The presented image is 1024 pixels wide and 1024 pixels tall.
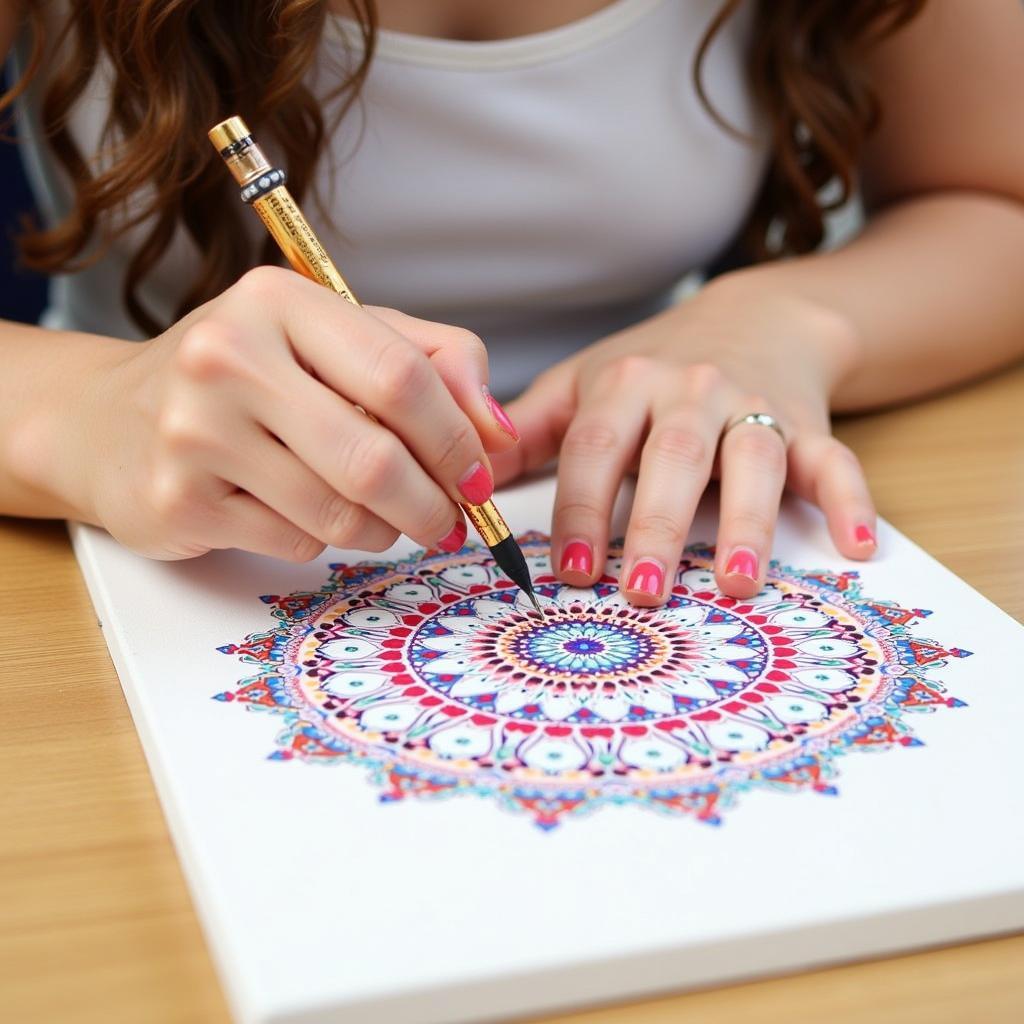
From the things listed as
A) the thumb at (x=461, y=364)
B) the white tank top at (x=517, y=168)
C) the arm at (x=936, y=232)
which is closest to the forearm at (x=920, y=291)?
the arm at (x=936, y=232)

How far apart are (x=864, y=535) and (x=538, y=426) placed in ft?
0.65

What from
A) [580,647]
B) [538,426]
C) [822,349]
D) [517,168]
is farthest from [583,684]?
[517,168]

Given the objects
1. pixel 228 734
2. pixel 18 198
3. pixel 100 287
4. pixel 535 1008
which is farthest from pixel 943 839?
pixel 18 198

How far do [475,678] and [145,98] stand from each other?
1.39 feet

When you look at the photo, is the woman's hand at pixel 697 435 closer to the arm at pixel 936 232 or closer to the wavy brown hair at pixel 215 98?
the arm at pixel 936 232

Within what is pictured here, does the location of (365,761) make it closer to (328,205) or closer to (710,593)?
(710,593)

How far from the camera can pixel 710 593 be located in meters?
0.54

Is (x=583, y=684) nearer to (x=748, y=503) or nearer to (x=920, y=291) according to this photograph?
(x=748, y=503)

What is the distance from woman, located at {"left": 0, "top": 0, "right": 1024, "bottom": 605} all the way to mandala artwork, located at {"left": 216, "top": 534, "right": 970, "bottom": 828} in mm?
28

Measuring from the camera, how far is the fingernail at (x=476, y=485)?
1.61 feet

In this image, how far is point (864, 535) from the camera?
23.0 inches

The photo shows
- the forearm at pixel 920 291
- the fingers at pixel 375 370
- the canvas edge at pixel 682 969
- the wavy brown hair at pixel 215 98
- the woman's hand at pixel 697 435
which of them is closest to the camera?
the canvas edge at pixel 682 969

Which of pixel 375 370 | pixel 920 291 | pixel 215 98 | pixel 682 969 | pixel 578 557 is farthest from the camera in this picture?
pixel 920 291

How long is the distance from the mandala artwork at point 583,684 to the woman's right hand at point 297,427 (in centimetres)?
5
